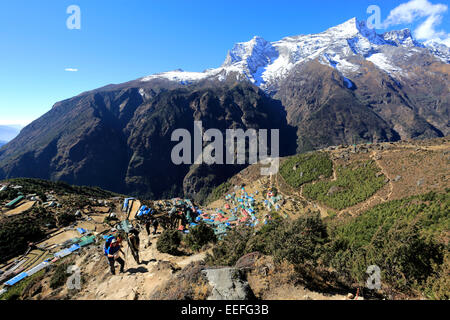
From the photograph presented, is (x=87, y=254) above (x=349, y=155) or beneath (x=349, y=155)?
beneath

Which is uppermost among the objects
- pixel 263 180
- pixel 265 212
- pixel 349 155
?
pixel 349 155

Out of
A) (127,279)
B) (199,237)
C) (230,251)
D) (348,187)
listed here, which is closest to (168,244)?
(199,237)

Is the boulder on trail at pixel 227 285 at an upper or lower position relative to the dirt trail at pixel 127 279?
upper

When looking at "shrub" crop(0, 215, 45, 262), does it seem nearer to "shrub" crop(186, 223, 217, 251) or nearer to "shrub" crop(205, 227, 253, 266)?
"shrub" crop(186, 223, 217, 251)

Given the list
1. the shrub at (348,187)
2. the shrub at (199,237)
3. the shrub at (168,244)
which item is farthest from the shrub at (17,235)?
the shrub at (348,187)

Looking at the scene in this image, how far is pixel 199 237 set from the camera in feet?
63.1

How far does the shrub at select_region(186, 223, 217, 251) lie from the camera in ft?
61.7

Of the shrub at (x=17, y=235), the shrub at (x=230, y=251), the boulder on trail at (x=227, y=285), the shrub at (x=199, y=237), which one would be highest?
the boulder on trail at (x=227, y=285)

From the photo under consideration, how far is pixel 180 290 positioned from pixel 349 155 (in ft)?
234

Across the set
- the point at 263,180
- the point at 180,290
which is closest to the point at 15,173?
the point at 263,180

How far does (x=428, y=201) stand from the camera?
1193 inches

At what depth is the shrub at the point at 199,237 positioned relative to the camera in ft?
61.7

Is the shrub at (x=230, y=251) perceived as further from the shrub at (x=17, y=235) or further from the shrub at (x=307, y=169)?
the shrub at (x=307, y=169)
